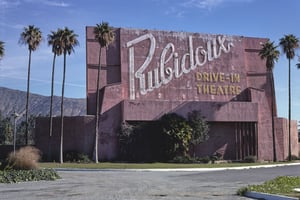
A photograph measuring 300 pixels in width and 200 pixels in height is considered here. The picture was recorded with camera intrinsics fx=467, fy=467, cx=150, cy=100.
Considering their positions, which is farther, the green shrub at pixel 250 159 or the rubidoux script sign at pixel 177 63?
the rubidoux script sign at pixel 177 63

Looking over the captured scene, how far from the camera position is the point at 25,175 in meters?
25.9

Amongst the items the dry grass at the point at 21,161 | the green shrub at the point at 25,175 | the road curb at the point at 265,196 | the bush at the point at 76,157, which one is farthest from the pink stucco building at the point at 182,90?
the road curb at the point at 265,196

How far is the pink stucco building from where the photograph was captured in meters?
52.4

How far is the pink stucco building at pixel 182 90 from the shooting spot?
5241cm

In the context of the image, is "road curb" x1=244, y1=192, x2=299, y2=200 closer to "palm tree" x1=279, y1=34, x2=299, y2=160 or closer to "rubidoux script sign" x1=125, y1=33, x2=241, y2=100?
"rubidoux script sign" x1=125, y1=33, x2=241, y2=100

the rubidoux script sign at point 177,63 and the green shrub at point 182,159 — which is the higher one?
the rubidoux script sign at point 177,63

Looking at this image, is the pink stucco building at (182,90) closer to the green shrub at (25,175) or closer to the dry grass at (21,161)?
the dry grass at (21,161)

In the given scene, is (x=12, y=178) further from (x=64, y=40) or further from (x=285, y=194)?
(x=64, y=40)

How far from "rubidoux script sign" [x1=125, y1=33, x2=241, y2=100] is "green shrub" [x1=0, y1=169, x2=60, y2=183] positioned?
29472mm

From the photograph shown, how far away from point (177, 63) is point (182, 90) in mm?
3467

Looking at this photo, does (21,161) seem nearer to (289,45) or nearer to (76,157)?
(76,157)

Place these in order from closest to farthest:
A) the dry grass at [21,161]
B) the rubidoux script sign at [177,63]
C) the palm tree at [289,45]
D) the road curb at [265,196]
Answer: the road curb at [265,196], the dry grass at [21,161], the rubidoux script sign at [177,63], the palm tree at [289,45]

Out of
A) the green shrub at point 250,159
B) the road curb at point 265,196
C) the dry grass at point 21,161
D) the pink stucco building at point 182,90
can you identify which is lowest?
the green shrub at point 250,159

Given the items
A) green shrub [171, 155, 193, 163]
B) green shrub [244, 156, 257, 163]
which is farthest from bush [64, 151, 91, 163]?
green shrub [244, 156, 257, 163]
